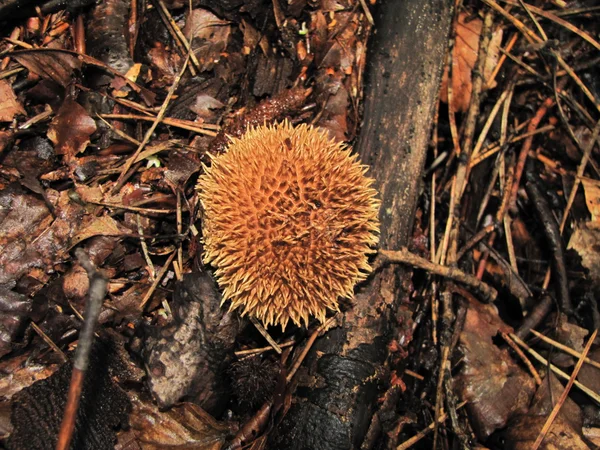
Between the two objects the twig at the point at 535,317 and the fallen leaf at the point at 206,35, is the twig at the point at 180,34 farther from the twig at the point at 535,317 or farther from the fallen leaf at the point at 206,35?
the twig at the point at 535,317

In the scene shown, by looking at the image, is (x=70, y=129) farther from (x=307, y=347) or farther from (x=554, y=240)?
(x=554, y=240)

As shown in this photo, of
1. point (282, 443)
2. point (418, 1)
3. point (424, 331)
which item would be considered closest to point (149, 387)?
point (282, 443)

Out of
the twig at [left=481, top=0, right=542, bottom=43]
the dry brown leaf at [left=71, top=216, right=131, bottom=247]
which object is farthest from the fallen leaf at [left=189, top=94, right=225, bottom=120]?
the twig at [left=481, top=0, right=542, bottom=43]

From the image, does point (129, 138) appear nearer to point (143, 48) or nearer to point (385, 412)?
point (143, 48)

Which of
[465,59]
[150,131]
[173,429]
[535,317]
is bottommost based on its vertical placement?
[173,429]

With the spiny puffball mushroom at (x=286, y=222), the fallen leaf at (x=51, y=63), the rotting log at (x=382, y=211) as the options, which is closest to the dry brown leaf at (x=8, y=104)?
the fallen leaf at (x=51, y=63)

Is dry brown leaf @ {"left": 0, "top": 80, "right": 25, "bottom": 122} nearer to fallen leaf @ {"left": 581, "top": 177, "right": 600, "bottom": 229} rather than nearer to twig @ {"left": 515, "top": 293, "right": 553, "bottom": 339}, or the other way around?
twig @ {"left": 515, "top": 293, "right": 553, "bottom": 339}

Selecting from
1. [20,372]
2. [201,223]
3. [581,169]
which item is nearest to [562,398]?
[581,169]
